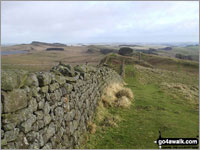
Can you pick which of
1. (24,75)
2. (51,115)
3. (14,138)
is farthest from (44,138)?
(24,75)

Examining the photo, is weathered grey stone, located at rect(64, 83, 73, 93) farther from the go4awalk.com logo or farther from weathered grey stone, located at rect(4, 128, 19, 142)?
the go4awalk.com logo

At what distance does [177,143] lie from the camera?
748 cm

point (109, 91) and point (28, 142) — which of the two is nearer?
point (28, 142)

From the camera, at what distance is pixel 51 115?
4984 millimetres

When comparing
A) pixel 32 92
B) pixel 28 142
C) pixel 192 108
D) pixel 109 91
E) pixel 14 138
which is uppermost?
pixel 32 92

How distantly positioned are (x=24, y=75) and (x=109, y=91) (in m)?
8.98

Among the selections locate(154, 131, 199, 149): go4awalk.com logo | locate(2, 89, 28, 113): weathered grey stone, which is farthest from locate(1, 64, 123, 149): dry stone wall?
locate(154, 131, 199, 149): go4awalk.com logo

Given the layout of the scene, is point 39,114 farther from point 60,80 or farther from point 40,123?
point 60,80

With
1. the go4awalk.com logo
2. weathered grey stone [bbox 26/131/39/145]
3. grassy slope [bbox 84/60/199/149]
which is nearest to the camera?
weathered grey stone [bbox 26/131/39/145]

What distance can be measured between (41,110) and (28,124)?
62cm

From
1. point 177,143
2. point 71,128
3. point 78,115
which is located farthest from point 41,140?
point 177,143

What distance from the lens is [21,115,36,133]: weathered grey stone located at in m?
3.82

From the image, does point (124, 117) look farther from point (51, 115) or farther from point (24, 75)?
point (24, 75)

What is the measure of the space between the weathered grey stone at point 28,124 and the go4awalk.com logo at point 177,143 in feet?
16.4
